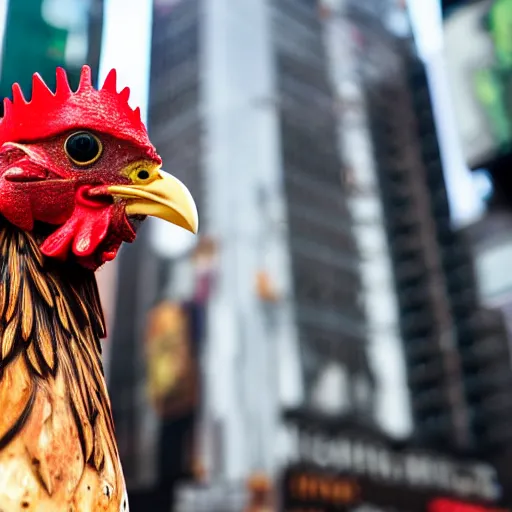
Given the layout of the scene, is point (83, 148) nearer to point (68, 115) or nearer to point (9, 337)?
point (68, 115)

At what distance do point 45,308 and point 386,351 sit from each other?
50.6 feet

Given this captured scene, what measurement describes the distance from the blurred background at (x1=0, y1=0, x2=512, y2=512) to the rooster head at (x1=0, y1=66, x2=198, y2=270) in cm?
760

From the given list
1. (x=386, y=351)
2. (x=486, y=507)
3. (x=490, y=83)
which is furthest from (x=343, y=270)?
(x=490, y=83)

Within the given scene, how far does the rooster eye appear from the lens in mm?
1187

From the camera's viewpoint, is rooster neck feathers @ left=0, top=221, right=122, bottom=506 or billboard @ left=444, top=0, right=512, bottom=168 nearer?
rooster neck feathers @ left=0, top=221, right=122, bottom=506

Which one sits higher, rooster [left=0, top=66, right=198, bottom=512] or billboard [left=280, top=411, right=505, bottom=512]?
billboard [left=280, top=411, right=505, bottom=512]

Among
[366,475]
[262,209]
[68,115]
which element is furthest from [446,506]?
[68,115]

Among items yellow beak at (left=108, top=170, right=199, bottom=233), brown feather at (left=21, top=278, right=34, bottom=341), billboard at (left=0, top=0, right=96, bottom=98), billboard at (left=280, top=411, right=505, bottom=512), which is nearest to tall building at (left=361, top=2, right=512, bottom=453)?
billboard at (left=280, top=411, right=505, bottom=512)

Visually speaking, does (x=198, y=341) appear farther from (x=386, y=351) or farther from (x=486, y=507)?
(x=486, y=507)

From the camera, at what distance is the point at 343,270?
51.0ft

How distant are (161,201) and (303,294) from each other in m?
13.0

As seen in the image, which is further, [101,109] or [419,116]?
[419,116]

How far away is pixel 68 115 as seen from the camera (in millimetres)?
1185

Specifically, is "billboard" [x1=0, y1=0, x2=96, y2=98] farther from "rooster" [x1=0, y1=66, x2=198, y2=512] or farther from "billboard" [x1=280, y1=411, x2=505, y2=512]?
"billboard" [x1=280, y1=411, x2=505, y2=512]
